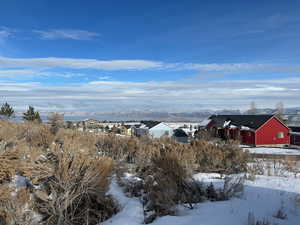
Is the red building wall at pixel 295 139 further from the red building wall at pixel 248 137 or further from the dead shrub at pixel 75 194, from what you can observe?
the dead shrub at pixel 75 194

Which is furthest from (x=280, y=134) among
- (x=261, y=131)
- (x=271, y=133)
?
(x=261, y=131)

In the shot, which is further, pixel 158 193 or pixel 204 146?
pixel 204 146

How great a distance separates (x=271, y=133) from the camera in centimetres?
4141

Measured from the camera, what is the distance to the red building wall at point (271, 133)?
134ft

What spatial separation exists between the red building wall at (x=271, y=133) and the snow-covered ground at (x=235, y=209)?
114 feet

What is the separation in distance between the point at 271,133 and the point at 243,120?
5192 mm

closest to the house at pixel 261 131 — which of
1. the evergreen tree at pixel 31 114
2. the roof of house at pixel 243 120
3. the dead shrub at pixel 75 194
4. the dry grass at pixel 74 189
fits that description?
the roof of house at pixel 243 120

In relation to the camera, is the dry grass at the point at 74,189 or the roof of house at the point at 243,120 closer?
the dry grass at the point at 74,189

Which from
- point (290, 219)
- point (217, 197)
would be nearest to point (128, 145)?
point (217, 197)

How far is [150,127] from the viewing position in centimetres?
5538

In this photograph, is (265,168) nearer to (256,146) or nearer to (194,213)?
(194,213)

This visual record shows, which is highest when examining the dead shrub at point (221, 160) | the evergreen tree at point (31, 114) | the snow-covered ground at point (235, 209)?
the evergreen tree at point (31, 114)

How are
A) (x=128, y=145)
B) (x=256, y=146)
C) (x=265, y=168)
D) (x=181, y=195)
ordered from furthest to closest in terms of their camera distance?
1. (x=256, y=146)
2. (x=128, y=145)
3. (x=265, y=168)
4. (x=181, y=195)

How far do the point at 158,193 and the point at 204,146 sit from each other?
240 inches
